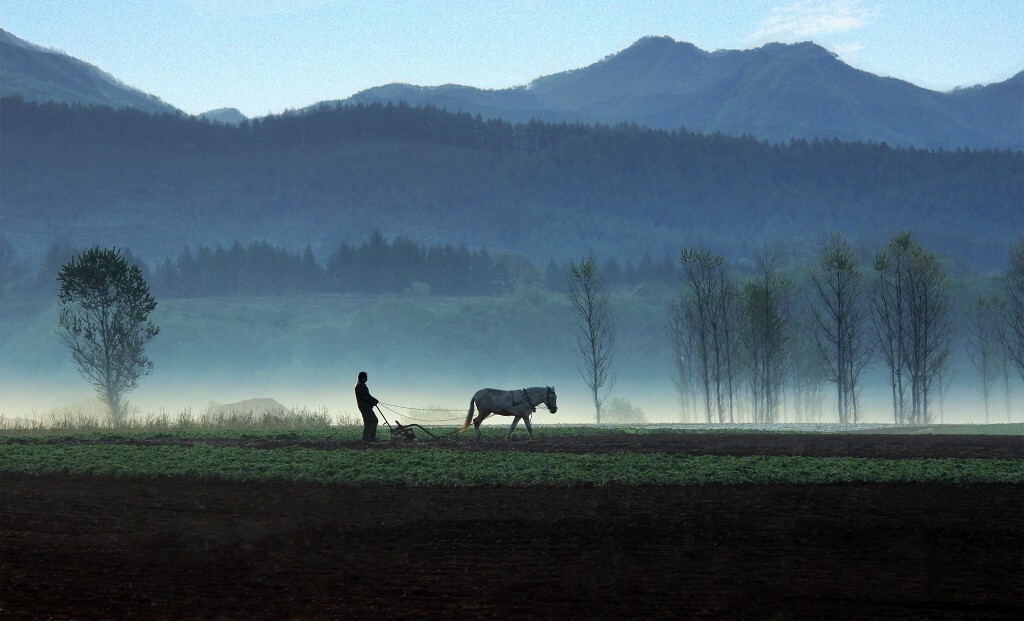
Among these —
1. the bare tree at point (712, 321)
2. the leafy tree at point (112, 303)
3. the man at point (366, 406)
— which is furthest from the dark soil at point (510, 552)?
the bare tree at point (712, 321)

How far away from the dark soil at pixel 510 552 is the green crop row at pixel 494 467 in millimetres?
1212

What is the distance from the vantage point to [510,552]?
705 inches

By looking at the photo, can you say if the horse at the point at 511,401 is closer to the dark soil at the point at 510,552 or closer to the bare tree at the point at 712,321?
the dark soil at the point at 510,552

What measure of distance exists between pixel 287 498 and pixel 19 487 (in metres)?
6.88

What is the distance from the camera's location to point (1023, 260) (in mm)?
87875

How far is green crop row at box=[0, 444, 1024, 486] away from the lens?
25.6m

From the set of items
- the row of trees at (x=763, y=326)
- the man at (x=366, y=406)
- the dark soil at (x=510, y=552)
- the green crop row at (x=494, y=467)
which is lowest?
the dark soil at (x=510, y=552)

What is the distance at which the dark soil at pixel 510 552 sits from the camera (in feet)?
48.1

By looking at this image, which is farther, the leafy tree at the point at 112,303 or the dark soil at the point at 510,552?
the leafy tree at the point at 112,303

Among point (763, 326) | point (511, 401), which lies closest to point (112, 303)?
point (511, 401)

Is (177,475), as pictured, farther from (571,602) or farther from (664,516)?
(571,602)

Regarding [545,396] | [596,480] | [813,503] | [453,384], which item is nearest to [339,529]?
[596,480]

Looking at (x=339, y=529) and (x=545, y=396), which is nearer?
(x=339, y=529)

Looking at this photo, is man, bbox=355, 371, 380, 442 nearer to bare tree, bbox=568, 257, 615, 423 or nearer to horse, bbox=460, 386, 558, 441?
horse, bbox=460, 386, 558, 441
